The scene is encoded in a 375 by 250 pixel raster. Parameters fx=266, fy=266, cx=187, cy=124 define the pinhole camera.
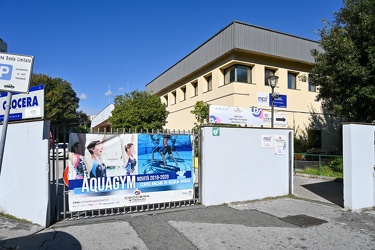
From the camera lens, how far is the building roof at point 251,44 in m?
16.5

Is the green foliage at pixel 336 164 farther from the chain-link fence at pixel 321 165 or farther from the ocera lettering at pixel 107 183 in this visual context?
the ocera lettering at pixel 107 183

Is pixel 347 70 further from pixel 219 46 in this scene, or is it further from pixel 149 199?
pixel 149 199

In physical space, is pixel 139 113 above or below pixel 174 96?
below

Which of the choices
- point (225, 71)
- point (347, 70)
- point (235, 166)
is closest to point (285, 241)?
point (235, 166)

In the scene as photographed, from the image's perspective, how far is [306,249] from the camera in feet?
14.2

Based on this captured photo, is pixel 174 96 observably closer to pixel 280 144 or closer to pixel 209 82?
pixel 209 82

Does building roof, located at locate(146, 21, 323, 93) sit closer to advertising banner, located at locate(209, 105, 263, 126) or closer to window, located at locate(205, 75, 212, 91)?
window, located at locate(205, 75, 212, 91)

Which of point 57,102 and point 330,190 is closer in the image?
point 330,190

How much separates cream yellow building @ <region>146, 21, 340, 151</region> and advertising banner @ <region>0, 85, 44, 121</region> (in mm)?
12352

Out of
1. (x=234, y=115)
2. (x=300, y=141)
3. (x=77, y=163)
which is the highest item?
(x=234, y=115)

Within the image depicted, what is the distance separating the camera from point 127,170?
243 inches

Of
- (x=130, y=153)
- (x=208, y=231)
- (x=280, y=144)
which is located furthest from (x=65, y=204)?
(x=280, y=144)

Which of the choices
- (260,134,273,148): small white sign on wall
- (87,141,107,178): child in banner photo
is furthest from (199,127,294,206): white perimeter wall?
(87,141,107,178): child in banner photo

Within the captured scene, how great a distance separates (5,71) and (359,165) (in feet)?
25.8
